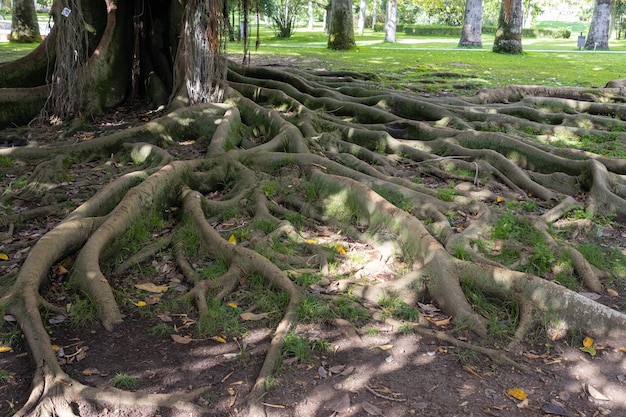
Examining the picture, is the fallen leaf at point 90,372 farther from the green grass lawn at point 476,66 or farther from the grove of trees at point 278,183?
the green grass lawn at point 476,66

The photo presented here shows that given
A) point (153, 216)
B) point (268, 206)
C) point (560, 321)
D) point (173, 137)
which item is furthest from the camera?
point (173, 137)

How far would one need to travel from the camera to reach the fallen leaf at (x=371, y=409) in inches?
122

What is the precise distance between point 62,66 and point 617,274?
6.98 metres

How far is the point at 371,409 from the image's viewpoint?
10.2 ft

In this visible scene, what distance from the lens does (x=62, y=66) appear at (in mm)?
7699

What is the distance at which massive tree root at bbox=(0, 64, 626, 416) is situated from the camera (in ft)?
12.7

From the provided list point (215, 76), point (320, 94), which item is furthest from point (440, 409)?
point (320, 94)

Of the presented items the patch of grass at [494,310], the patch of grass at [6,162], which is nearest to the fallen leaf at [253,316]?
the patch of grass at [494,310]

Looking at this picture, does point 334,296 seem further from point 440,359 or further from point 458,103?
point 458,103

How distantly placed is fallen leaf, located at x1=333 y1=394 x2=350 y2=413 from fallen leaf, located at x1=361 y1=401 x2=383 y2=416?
84 millimetres

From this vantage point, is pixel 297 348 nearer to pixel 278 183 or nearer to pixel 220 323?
pixel 220 323

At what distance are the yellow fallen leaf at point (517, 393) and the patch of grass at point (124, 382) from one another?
212 centimetres

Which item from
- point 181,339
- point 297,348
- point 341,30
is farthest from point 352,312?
point 341,30

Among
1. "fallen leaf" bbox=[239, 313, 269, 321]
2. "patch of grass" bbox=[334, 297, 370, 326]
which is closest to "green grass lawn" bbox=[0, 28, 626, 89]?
"patch of grass" bbox=[334, 297, 370, 326]
